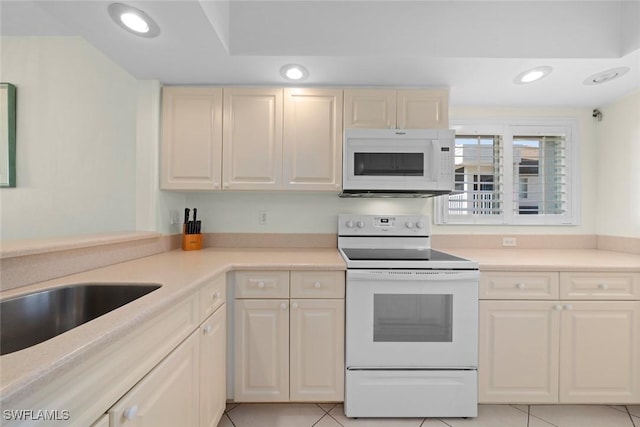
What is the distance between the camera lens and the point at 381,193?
2154 millimetres

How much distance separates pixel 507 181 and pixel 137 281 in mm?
2663

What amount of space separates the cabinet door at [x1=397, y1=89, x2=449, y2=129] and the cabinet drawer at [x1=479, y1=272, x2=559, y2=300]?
104 cm

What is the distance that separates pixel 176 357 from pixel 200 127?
59.9 inches

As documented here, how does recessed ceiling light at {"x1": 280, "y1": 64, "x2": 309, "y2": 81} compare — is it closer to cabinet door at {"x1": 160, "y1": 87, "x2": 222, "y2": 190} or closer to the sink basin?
cabinet door at {"x1": 160, "y1": 87, "x2": 222, "y2": 190}

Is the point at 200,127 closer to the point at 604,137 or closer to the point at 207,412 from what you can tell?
the point at 207,412

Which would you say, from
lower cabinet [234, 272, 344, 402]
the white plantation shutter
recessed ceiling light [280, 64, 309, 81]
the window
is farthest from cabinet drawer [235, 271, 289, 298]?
the white plantation shutter

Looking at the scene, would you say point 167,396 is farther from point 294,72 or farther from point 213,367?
Result: point 294,72

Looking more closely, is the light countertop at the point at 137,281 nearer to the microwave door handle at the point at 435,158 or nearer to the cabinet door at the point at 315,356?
the cabinet door at the point at 315,356

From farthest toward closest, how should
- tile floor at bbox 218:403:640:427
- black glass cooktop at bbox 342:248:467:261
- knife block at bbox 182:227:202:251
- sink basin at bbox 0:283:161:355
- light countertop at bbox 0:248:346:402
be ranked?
knife block at bbox 182:227:202:251, black glass cooktop at bbox 342:248:467:261, tile floor at bbox 218:403:640:427, sink basin at bbox 0:283:161:355, light countertop at bbox 0:248:346:402

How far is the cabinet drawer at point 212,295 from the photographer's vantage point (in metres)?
1.36

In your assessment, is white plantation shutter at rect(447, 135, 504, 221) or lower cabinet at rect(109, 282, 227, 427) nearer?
lower cabinet at rect(109, 282, 227, 427)

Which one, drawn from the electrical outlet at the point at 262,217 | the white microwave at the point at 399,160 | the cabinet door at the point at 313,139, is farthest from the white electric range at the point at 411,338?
the electrical outlet at the point at 262,217

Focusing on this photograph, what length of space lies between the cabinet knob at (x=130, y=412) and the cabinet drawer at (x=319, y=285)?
3.22ft

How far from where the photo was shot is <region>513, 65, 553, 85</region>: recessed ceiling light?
72.1 inches
